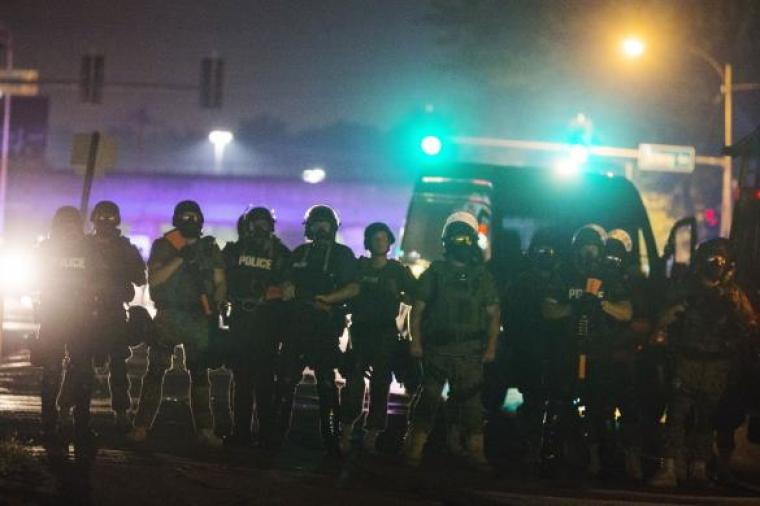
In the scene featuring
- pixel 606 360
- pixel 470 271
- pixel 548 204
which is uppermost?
pixel 548 204

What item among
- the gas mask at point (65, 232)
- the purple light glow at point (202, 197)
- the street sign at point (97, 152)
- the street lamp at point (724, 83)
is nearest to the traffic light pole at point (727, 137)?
the street lamp at point (724, 83)

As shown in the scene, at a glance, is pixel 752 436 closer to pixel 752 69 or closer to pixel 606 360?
pixel 606 360

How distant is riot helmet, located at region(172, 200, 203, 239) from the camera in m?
9.67

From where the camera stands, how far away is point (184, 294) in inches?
380

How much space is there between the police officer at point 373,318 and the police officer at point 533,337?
3.64 ft

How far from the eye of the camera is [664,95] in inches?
1435

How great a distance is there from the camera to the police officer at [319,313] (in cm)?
976

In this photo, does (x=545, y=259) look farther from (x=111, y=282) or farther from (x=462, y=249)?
(x=111, y=282)

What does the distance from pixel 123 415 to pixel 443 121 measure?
31.3 ft

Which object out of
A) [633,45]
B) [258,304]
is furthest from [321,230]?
[633,45]

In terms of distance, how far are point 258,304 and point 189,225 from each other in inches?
32.6

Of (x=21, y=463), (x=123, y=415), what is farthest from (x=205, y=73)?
(x=21, y=463)

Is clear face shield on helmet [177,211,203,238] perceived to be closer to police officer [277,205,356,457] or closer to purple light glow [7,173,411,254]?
police officer [277,205,356,457]

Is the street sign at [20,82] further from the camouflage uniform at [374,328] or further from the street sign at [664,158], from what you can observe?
the camouflage uniform at [374,328]
